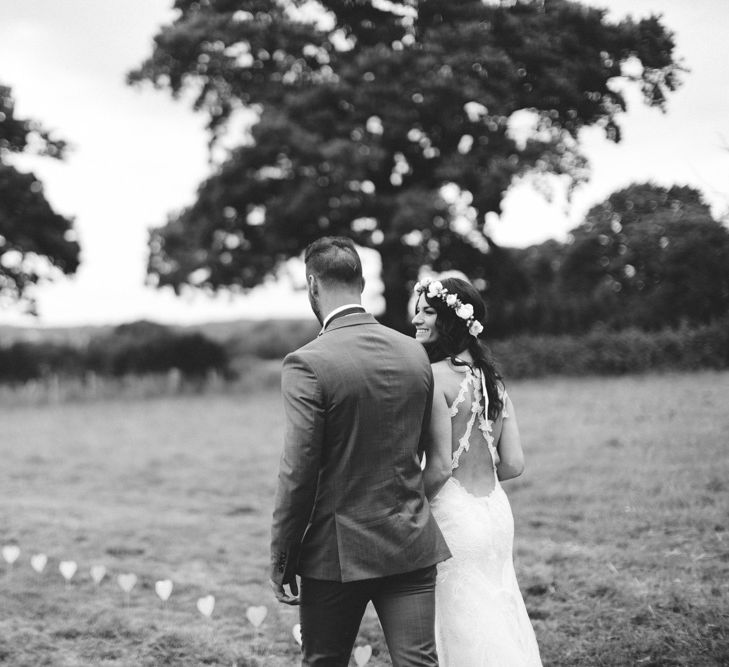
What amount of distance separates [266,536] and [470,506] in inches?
187

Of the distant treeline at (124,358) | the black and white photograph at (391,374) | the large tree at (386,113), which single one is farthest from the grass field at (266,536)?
the distant treeline at (124,358)

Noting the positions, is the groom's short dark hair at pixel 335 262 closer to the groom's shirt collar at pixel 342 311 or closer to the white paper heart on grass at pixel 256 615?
the groom's shirt collar at pixel 342 311

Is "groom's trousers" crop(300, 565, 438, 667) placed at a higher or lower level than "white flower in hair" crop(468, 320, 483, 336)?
lower

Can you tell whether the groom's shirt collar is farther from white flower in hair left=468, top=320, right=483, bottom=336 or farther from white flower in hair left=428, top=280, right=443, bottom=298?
white flower in hair left=468, top=320, right=483, bottom=336

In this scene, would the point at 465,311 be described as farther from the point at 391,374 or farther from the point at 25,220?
the point at 25,220

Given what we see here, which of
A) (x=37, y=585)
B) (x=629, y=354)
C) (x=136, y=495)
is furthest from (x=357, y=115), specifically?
(x=37, y=585)

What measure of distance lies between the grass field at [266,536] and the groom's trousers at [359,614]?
2079mm

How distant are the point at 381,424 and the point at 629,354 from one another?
15.6m

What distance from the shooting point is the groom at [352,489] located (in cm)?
285

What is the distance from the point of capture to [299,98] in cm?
1886

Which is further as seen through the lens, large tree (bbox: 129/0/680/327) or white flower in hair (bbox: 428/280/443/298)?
large tree (bbox: 129/0/680/327)

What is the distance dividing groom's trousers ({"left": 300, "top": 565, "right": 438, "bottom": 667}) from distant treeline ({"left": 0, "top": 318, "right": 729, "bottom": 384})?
47.5 ft

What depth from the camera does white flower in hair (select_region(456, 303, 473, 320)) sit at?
356 cm

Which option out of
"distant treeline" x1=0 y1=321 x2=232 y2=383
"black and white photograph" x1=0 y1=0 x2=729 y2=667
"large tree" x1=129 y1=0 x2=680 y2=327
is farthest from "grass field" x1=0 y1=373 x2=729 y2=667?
"distant treeline" x1=0 y1=321 x2=232 y2=383
